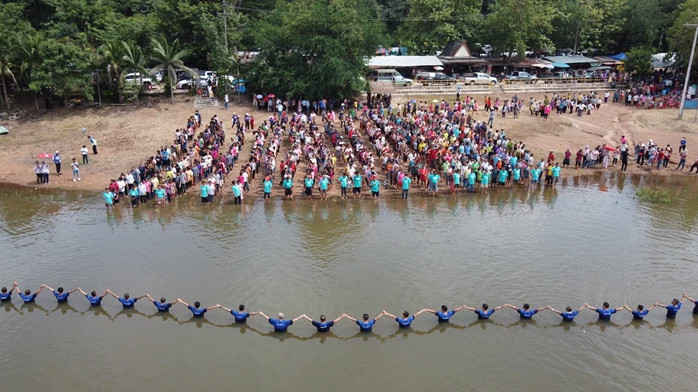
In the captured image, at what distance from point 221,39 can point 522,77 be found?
23.7 metres

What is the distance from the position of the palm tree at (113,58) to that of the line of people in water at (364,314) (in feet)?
74.9

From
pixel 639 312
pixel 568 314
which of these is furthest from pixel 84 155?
pixel 639 312

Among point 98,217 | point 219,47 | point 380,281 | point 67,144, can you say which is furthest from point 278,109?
point 380,281

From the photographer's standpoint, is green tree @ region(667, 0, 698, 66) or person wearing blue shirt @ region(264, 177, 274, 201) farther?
green tree @ region(667, 0, 698, 66)

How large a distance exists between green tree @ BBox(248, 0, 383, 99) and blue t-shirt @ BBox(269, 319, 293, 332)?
77.3 ft

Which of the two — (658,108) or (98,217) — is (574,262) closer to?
(98,217)

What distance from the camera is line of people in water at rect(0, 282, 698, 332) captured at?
49.3 feet

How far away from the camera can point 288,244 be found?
65.7ft

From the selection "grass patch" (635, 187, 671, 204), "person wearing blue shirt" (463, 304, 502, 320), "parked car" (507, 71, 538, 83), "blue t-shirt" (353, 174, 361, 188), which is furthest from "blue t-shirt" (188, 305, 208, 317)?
"parked car" (507, 71, 538, 83)

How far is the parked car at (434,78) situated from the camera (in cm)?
4353

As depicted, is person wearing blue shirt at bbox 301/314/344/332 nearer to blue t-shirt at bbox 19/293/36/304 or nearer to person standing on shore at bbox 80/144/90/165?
blue t-shirt at bbox 19/293/36/304

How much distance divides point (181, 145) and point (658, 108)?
32.5 meters

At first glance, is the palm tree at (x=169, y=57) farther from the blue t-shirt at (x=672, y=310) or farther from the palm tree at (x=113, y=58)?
the blue t-shirt at (x=672, y=310)

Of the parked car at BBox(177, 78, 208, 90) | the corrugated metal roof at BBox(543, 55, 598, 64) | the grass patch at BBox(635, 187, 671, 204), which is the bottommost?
the grass patch at BBox(635, 187, 671, 204)
